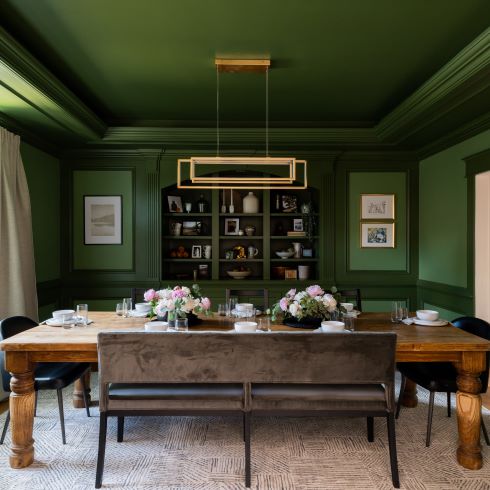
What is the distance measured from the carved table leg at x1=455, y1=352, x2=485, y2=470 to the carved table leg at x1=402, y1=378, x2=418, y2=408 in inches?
34.6

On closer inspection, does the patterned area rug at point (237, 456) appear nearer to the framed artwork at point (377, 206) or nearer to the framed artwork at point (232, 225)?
the framed artwork at point (377, 206)

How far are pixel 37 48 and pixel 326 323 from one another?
2763mm

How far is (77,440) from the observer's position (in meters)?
2.83

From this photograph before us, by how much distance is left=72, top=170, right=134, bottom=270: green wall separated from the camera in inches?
202

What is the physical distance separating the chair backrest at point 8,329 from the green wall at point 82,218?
2.09 meters

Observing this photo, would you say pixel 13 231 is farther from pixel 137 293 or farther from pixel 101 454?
pixel 101 454

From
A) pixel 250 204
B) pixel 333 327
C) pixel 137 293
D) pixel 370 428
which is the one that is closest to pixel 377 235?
pixel 250 204

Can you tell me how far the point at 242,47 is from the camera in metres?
2.91

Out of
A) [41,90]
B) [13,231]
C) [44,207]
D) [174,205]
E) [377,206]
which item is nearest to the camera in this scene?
[41,90]

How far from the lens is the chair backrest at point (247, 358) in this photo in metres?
2.32

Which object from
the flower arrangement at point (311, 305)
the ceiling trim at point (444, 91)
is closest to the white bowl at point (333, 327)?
the flower arrangement at point (311, 305)

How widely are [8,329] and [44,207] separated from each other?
2.25 metres

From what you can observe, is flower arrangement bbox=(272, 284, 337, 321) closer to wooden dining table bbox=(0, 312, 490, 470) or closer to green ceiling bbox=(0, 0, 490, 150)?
wooden dining table bbox=(0, 312, 490, 470)

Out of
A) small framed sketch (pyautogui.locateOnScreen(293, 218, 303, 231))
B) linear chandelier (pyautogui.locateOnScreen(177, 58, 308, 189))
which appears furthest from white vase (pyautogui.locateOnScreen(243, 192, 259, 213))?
small framed sketch (pyautogui.locateOnScreen(293, 218, 303, 231))
